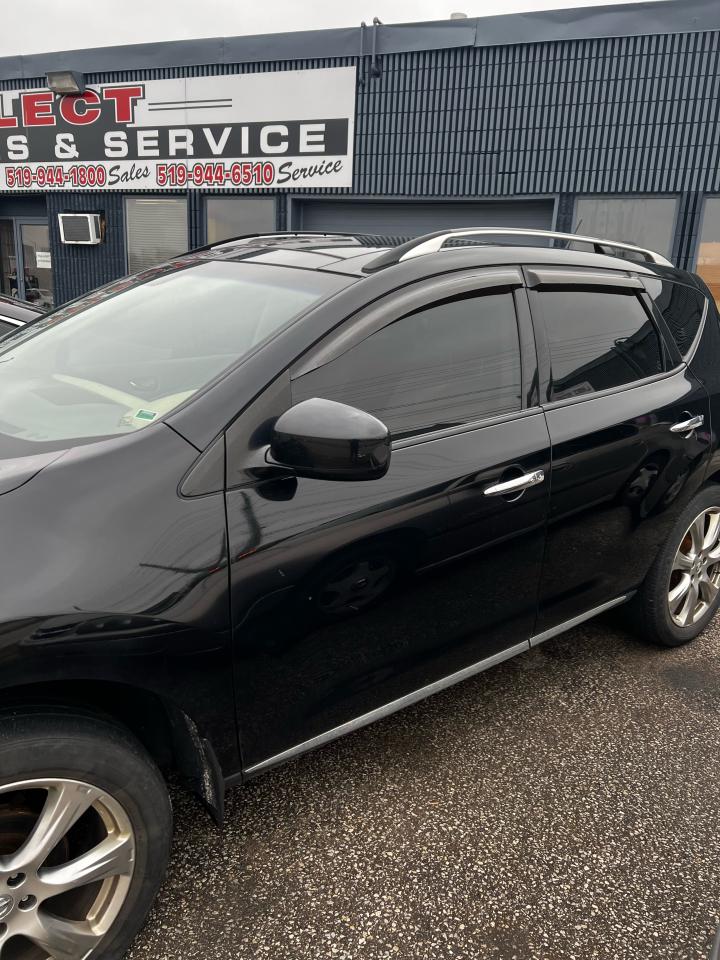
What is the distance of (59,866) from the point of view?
153 cm

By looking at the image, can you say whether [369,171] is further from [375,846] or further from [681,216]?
[375,846]

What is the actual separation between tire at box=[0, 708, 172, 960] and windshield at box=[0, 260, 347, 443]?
0.68 meters

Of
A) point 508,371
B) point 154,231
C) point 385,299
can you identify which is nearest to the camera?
point 385,299

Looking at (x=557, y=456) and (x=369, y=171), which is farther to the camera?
(x=369, y=171)

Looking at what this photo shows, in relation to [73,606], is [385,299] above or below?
above

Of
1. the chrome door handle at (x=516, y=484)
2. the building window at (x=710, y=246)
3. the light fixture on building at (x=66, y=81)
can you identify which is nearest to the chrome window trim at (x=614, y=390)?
the chrome door handle at (x=516, y=484)

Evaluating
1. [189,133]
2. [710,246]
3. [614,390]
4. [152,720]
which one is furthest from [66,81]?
[152,720]

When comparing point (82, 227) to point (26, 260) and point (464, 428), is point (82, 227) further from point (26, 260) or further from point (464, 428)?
point (464, 428)

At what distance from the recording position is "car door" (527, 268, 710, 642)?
241 cm

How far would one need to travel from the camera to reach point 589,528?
250 centimetres

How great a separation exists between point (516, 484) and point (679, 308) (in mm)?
1442

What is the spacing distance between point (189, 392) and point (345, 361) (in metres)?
0.41

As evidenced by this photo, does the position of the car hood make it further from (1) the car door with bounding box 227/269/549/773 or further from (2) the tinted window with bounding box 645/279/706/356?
(2) the tinted window with bounding box 645/279/706/356

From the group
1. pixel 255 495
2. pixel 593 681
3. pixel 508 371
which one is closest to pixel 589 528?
pixel 508 371
